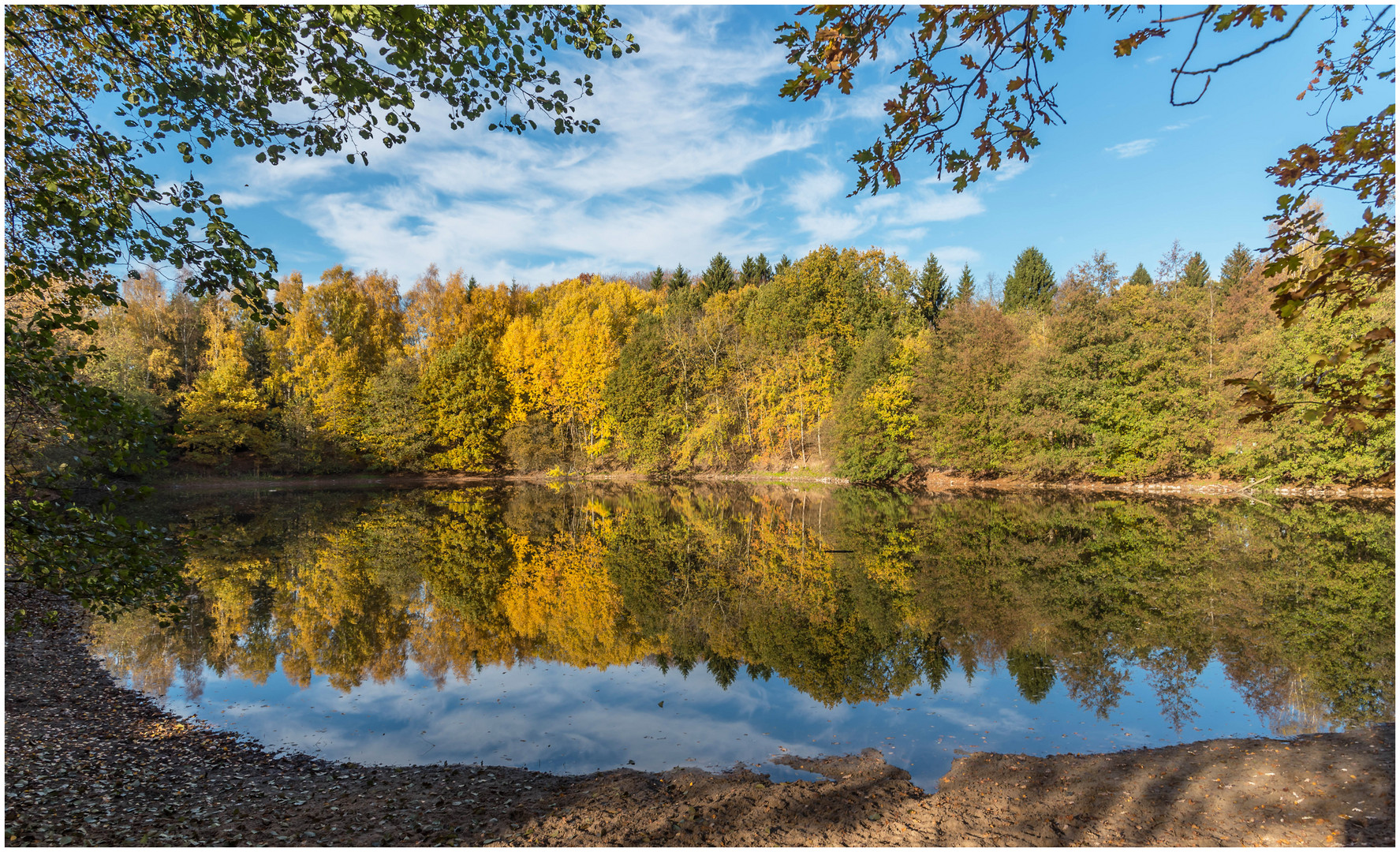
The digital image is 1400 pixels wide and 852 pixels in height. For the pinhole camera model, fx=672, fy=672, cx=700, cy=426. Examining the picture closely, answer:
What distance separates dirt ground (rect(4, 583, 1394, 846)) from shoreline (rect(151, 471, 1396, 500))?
875 inches

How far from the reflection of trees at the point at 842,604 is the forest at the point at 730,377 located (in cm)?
952

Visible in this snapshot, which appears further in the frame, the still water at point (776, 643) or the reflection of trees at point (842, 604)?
the reflection of trees at point (842, 604)

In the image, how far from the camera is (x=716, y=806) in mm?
5094

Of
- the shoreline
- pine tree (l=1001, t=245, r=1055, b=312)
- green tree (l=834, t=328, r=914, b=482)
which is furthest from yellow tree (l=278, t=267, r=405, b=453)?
pine tree (l=1001, t=245, r=1055, b=312)

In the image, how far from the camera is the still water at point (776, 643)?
6938mm

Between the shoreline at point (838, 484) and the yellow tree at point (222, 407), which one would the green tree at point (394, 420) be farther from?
the yellow tree at point (222, 407)

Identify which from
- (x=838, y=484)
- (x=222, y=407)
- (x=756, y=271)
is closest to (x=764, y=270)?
(x=756, y=271)

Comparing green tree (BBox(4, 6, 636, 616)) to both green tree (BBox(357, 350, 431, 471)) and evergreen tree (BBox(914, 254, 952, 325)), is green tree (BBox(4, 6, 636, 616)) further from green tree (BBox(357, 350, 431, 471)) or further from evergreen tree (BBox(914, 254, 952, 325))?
evergreen tree (BBox(914, 254, 952, 325))

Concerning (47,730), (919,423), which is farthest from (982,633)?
(919,423)

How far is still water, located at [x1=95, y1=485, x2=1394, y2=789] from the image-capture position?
6.94 meters

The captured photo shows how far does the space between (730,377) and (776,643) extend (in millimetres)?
31504

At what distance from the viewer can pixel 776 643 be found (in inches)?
385

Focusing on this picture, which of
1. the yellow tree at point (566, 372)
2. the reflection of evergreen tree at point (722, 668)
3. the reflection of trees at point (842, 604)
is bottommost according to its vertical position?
the reflection of evergreen tree at point (722, 668)

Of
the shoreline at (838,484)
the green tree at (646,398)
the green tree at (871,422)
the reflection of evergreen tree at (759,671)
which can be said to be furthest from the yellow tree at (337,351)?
the reflection of evergreen tree at (759,671)
